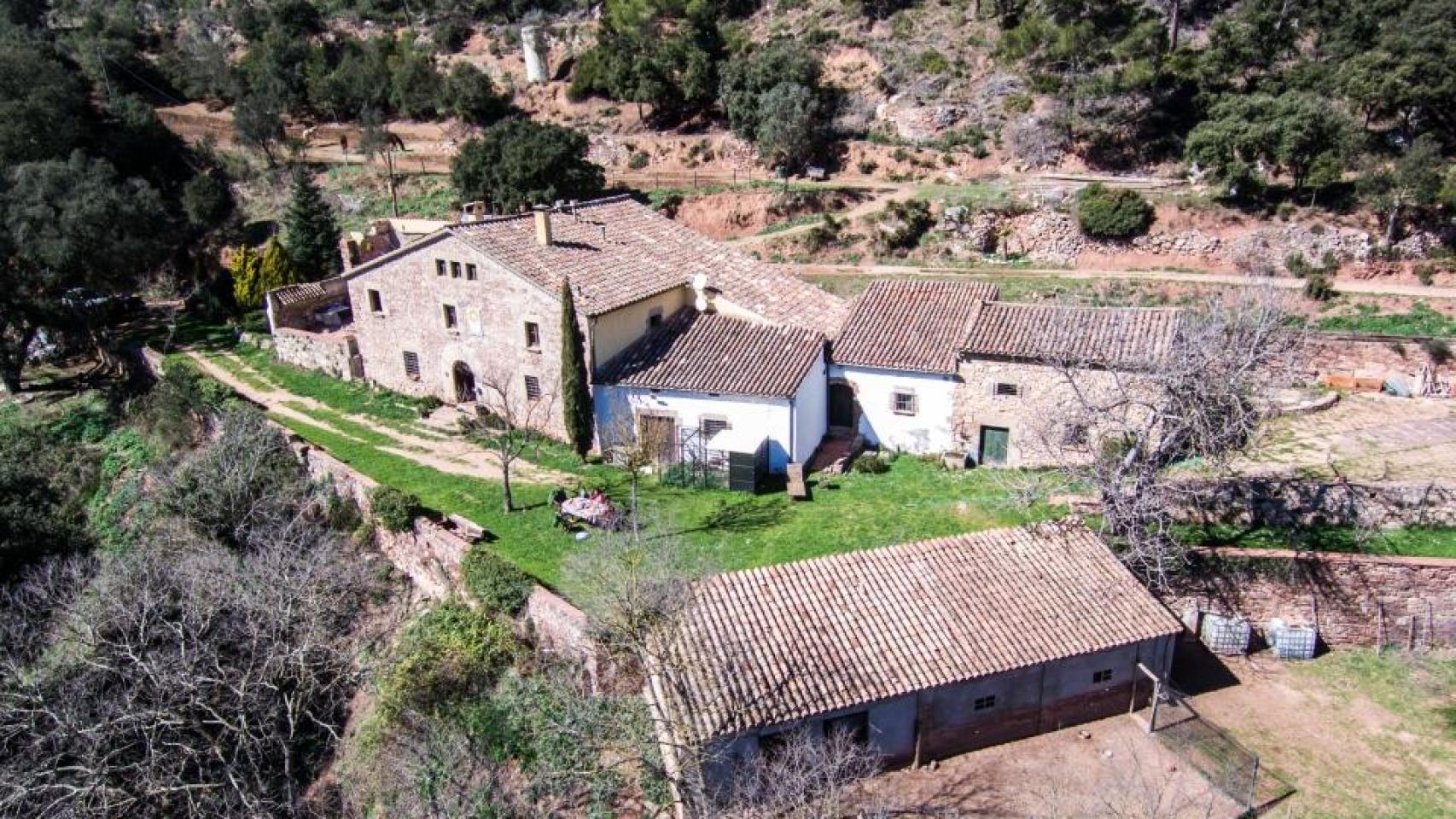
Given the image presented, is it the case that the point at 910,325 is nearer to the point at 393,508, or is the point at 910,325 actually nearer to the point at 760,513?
the point at 760,513

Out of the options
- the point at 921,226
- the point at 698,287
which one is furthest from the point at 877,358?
the point at 921,226

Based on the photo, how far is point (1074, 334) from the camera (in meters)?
27.8

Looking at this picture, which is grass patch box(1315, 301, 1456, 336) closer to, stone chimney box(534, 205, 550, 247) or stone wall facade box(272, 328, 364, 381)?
stone chimney box(534, 205, 550, 247)

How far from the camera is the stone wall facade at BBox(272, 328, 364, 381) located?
37969 mm

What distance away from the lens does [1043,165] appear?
5219cm

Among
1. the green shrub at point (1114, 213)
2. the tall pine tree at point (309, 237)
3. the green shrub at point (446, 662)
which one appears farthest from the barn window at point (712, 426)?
the tall pine tree at point (309, 237)

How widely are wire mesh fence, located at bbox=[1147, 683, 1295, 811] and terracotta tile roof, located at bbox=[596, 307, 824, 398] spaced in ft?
40.8

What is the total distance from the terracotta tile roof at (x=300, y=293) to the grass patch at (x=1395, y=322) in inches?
1607

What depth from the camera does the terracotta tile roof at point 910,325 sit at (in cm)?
2923

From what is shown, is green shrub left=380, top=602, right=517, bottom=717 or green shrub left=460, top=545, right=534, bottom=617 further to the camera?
green shrub left=460, top=545, right=534, bottom=617

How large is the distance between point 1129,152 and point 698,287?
99.5ft

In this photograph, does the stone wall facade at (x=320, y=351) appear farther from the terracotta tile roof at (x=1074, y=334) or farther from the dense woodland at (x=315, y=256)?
the terracotta tile roof at (x=1074, y=334)

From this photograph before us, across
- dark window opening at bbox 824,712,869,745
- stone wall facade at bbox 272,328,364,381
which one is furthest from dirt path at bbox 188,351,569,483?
dark window opening at bbox 824,712,869,745

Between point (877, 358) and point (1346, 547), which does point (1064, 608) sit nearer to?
point (1346, 547)
